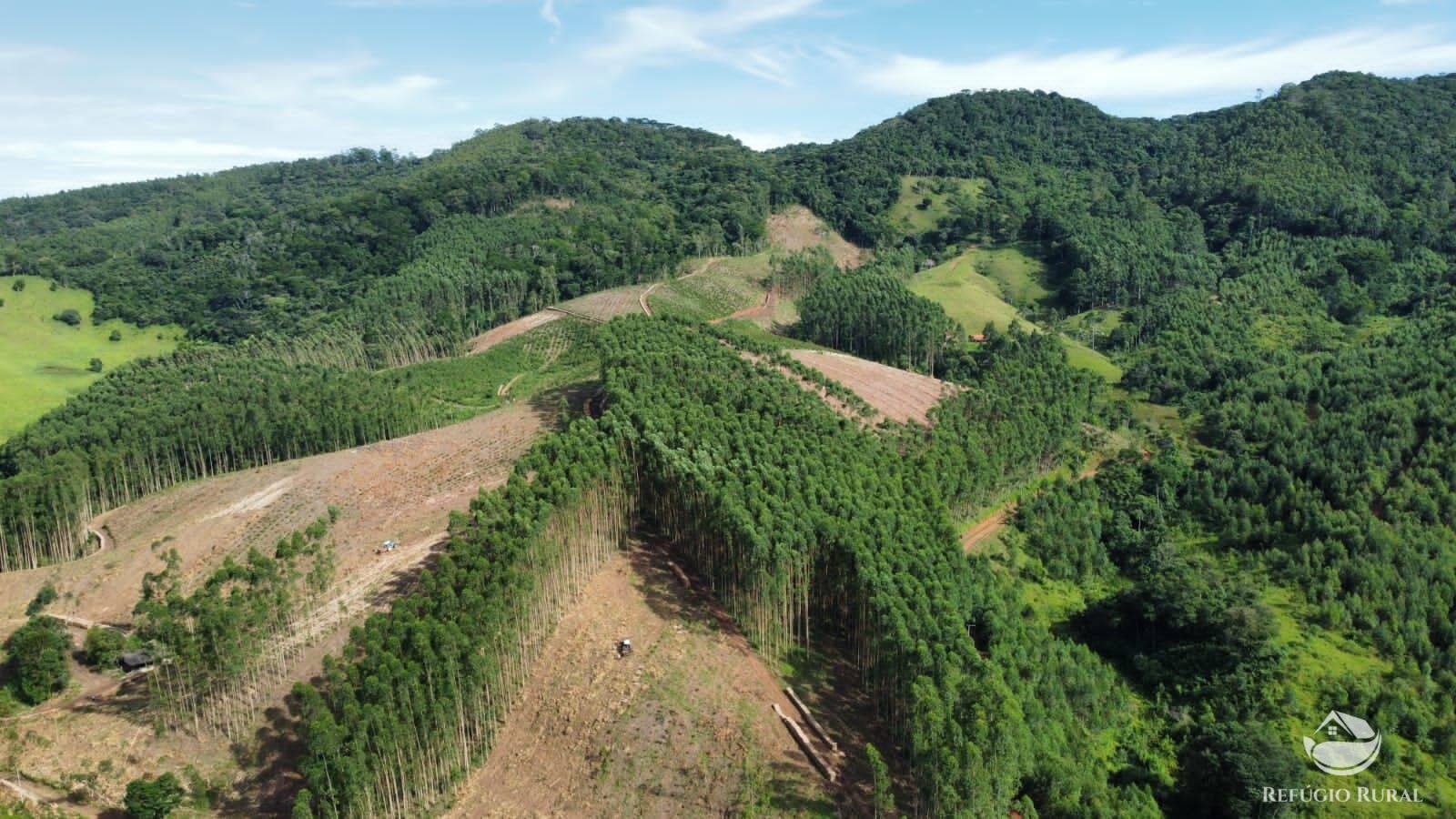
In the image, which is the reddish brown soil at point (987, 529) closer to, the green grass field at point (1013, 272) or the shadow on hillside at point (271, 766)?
the shadow on hillside at point (271, 766)

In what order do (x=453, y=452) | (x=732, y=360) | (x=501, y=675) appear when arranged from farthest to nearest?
1. (x=732, y=360)
2. (x=453, y=452)
3. (x=501, y=675)

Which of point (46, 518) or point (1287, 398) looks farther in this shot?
point (1287, 398)

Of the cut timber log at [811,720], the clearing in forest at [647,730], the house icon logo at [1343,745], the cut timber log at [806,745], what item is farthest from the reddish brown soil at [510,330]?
the house icon logo at [1343,745]

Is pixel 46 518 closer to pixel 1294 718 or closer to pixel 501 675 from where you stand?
pixel 501 675

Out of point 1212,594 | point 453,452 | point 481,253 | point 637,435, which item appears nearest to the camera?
point 1212,594

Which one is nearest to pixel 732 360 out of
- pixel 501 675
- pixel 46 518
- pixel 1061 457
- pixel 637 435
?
pixel 637 435

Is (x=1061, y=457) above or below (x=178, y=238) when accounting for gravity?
below
